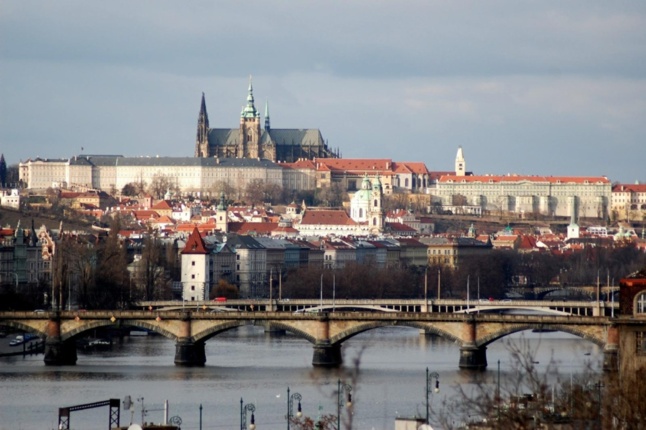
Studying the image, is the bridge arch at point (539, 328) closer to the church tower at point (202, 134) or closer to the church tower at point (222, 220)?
the church tower at point (222, 220)

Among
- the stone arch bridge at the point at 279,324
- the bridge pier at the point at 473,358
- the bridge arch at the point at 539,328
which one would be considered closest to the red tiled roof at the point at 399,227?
the stone arch bridge at the point at 279,324

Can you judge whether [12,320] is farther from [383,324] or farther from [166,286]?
[166,286]

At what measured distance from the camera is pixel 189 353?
177 ft

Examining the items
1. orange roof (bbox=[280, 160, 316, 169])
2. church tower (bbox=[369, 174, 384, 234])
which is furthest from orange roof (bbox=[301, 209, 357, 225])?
orange roof (bbox=[280, 160, 316, 169])

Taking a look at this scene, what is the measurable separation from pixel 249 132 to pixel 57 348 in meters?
131

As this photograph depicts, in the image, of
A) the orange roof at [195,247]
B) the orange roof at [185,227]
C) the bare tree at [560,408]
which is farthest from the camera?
the orange roof at [185,227]

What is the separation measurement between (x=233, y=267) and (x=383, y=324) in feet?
152

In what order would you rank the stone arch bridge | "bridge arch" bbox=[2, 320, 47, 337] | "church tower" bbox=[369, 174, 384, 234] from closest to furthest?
the stone arch bridge → "bridge arch" bbox=[2, 320, 47, 337] → "church tower" bbox=[369, 174, 384, 234]

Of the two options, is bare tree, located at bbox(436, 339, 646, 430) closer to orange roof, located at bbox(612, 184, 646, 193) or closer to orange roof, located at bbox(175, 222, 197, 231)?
orange roof, located at bbox(175, 222, 197, 231)

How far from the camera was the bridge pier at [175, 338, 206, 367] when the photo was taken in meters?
53.4

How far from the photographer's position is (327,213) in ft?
479

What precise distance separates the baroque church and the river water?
11875 cm

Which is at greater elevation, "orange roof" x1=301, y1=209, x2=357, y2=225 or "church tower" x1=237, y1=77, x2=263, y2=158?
"church tower" x1=237, y1=77, x2=263, y2=158

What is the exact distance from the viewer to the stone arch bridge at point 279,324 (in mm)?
52594
